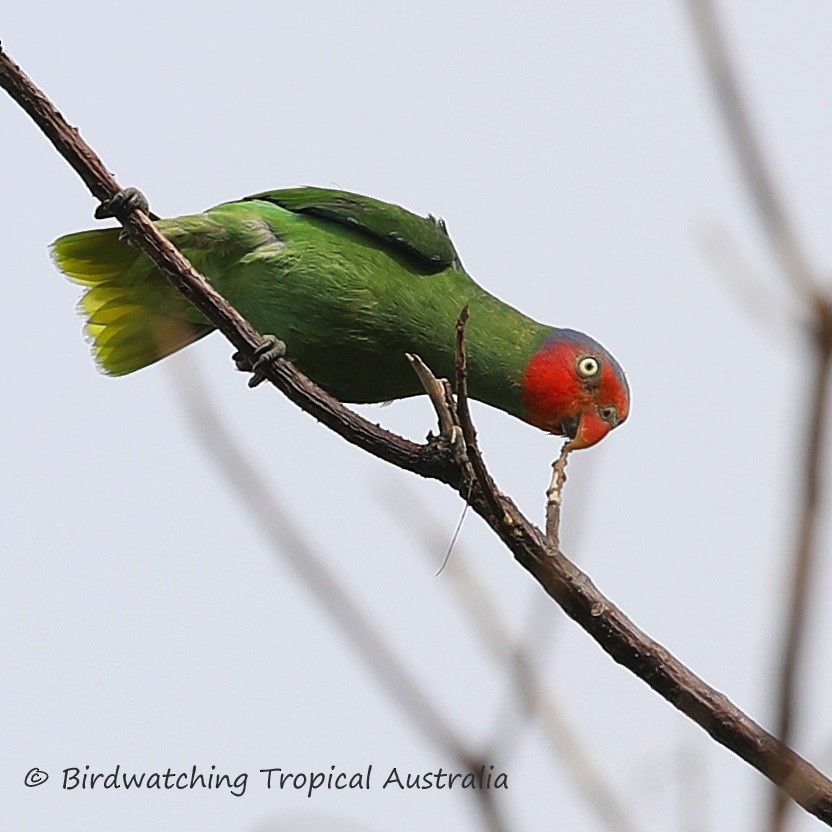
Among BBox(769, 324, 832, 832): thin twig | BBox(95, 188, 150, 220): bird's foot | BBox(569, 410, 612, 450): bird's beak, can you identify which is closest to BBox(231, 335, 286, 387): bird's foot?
BBox(95, 188, 150, 220): bird's foot

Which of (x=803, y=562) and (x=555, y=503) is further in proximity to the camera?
(x=555, y=503)

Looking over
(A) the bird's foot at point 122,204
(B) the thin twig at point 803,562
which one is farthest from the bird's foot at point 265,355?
(B) the thin twig at point 803,562

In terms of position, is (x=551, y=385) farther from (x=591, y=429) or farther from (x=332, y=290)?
(x=332, y=290)

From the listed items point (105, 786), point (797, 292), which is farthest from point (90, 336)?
point (797, 292)

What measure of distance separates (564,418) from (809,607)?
4.15m

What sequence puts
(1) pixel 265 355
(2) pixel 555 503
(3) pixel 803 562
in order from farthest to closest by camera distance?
1. (1) pixel 265 355
2. (2) pixel 555 503
3. (3) pixel 803 562

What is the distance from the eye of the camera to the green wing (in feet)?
16.2

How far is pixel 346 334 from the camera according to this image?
4699 mm

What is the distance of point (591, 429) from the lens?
5.00m

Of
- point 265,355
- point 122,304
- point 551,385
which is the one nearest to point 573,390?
point 551,385

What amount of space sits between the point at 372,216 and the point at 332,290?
1.58 ft

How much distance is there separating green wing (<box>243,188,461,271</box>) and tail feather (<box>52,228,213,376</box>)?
56 cm

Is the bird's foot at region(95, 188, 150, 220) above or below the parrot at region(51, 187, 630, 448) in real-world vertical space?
above

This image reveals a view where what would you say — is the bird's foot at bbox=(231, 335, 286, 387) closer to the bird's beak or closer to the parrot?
the parrot
